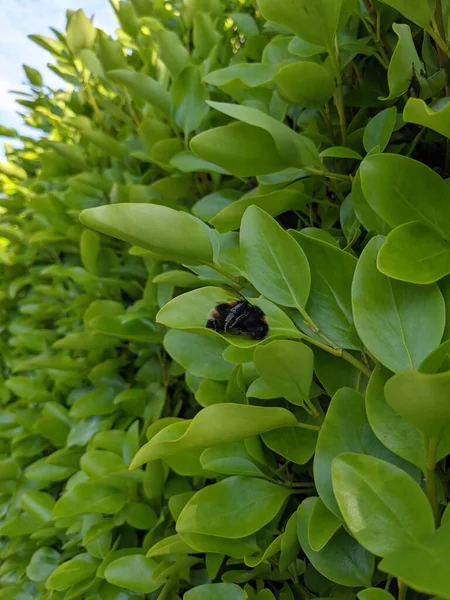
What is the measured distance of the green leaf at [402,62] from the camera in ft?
1.13

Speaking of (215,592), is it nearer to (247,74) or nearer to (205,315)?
(205,315)

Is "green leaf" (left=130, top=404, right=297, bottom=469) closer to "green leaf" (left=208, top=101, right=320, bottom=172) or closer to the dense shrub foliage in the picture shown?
the dense shrub foliage

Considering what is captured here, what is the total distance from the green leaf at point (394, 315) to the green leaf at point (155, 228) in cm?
12

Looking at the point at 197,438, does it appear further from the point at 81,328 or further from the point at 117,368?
the point at 81,328

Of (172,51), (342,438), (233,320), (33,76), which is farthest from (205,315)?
(33,76)

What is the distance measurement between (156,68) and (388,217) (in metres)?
0.68

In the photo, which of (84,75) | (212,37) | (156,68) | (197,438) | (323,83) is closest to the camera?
(197,438)

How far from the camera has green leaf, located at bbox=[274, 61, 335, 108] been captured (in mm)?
392

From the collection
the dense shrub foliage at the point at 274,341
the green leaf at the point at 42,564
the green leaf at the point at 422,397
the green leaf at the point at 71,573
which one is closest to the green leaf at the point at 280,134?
the dense shrub foliage at the point at 274,341

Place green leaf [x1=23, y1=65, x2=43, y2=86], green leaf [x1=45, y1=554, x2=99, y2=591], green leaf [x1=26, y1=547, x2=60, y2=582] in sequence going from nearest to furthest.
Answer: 1. green leaf [x1=45, y1=554, x2=99, y2=591]
2. green leaf [x1=26, y1=547, x2=60, y2=582]
3. green leaf [x1=23, y1=65, x2=43, y2=86]

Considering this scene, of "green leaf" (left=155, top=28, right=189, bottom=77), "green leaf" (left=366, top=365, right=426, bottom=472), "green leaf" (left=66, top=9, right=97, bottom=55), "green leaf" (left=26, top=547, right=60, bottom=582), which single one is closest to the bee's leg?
"green leaf" (left=366, top=365, right=426, bottom=472)

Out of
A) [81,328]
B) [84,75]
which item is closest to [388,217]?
[81,328]

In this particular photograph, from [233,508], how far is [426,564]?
0.20 metres

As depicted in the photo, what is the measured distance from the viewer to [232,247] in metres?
0.46
